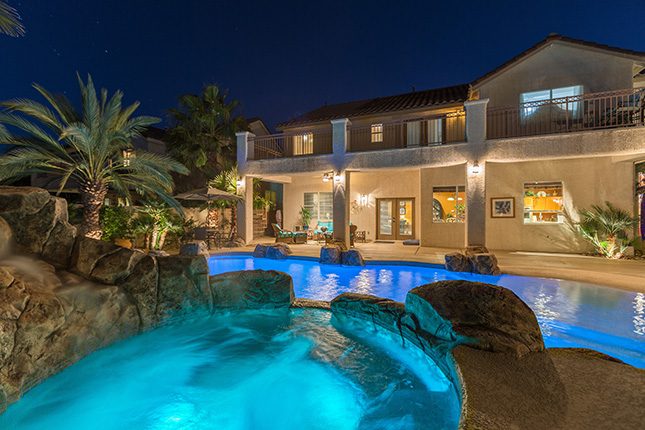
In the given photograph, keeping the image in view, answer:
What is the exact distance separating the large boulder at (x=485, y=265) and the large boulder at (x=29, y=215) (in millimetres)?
9521

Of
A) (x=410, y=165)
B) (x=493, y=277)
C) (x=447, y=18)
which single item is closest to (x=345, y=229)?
(x=410, y=165)

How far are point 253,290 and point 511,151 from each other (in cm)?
972

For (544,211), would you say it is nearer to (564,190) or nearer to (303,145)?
(564,190)

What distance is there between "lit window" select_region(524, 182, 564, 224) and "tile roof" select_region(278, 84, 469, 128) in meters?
4.76

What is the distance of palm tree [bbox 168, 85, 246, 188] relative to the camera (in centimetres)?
1781

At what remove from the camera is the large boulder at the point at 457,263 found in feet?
30.6

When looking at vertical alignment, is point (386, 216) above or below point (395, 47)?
below

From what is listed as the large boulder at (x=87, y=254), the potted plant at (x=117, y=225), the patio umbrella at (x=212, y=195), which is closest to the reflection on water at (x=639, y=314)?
the large boulder at (x=87, y=254)

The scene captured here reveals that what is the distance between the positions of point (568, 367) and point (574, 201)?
1183cm

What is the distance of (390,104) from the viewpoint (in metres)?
16.5

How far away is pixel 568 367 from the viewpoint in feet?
9.69

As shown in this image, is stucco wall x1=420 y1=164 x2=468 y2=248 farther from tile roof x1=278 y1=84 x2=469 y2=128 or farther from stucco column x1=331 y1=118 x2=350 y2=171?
stucco column x1=331 y1=118 x2=350 y2=171

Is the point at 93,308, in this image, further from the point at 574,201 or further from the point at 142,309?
the point at 574,201

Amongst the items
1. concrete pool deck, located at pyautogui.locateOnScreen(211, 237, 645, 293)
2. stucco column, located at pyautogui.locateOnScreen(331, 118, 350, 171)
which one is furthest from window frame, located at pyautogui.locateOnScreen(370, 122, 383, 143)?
concrete pool deck, located at pyautogui.locateOnScreen(211, 237, 645, 293)
